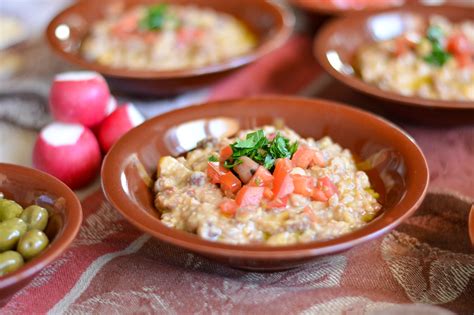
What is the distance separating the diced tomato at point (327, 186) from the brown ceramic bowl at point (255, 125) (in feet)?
0.70

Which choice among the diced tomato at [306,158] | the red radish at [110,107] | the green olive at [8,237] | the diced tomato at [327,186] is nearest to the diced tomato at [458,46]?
the diced tomato at [306,158]

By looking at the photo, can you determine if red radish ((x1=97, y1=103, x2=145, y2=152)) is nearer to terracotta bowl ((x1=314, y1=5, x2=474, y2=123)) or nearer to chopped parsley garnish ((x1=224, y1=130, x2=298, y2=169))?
chopped parsley garnish ((x1=224, y1=130, x2=298, y2=169))

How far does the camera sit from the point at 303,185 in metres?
2.42

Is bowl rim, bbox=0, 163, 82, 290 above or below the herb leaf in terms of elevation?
above

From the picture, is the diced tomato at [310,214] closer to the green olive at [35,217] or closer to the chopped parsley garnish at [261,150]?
the chopped parsley garnish at [261,150]

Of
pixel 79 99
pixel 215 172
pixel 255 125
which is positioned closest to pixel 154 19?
pixel 79 99

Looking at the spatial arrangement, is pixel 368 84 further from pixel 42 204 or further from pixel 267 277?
pixel 42 204

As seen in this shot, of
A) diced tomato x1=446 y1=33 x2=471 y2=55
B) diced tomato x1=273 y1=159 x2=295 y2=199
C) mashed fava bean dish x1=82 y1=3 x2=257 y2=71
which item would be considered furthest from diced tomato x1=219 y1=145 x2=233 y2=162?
diced tomato x1=446 y1=33 x2=471 y2=55

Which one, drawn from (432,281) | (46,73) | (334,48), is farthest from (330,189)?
(46,73)

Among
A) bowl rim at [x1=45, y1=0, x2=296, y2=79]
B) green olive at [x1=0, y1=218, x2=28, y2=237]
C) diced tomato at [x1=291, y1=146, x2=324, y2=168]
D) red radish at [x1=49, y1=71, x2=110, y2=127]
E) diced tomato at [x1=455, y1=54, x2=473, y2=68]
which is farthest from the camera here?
diced tomato at [x1=455, y1=54, x2=473, y2=68]

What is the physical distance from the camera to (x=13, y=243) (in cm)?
221

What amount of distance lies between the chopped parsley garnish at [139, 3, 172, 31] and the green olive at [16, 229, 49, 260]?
2.04 m

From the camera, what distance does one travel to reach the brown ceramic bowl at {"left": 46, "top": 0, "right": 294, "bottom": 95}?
11.1 ft

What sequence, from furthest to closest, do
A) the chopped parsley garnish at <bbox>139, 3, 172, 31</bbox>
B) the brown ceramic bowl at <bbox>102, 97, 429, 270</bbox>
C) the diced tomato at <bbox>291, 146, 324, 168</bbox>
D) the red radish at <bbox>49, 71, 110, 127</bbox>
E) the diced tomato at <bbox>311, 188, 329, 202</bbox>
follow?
the chopped parsley garnish at <bbox>139, 3, 172, 31</bbox>
the red radish at <bbox>49, 71, 110, 127</bbox>
the diced tomato at <bbox>291, 146, 324, 168</bbox>
the diced tomato at <bbox>311, 188, 329, 202</bbox>
the brown ceramic bowl at <bbox>102, 97, 429, 270</bbox>
